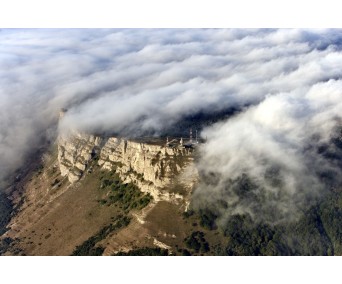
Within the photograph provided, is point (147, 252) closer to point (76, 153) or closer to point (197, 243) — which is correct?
point (197, 243)

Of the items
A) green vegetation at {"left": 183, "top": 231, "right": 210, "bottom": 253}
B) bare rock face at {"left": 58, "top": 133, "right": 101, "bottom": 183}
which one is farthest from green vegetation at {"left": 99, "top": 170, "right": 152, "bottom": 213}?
green vegetation at {"left": 183, "top": 231, "right": 210, "bottom": 253}

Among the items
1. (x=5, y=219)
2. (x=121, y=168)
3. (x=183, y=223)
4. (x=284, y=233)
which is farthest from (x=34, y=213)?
(x=284, y=233)

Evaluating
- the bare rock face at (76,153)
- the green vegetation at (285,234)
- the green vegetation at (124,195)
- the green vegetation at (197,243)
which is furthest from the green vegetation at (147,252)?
the bare rock face at (76,153)

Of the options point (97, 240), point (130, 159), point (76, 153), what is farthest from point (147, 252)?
point (76, 153)

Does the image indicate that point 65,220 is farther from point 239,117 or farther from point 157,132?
point 239,117

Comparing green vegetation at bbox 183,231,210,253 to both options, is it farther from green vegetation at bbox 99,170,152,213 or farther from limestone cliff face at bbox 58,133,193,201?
green vegetation at bbox 99,170,152,213

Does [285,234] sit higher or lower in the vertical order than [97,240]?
higher

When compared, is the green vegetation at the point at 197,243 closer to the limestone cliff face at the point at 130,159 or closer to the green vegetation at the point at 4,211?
the limestone cliff face at the point at 130,159
